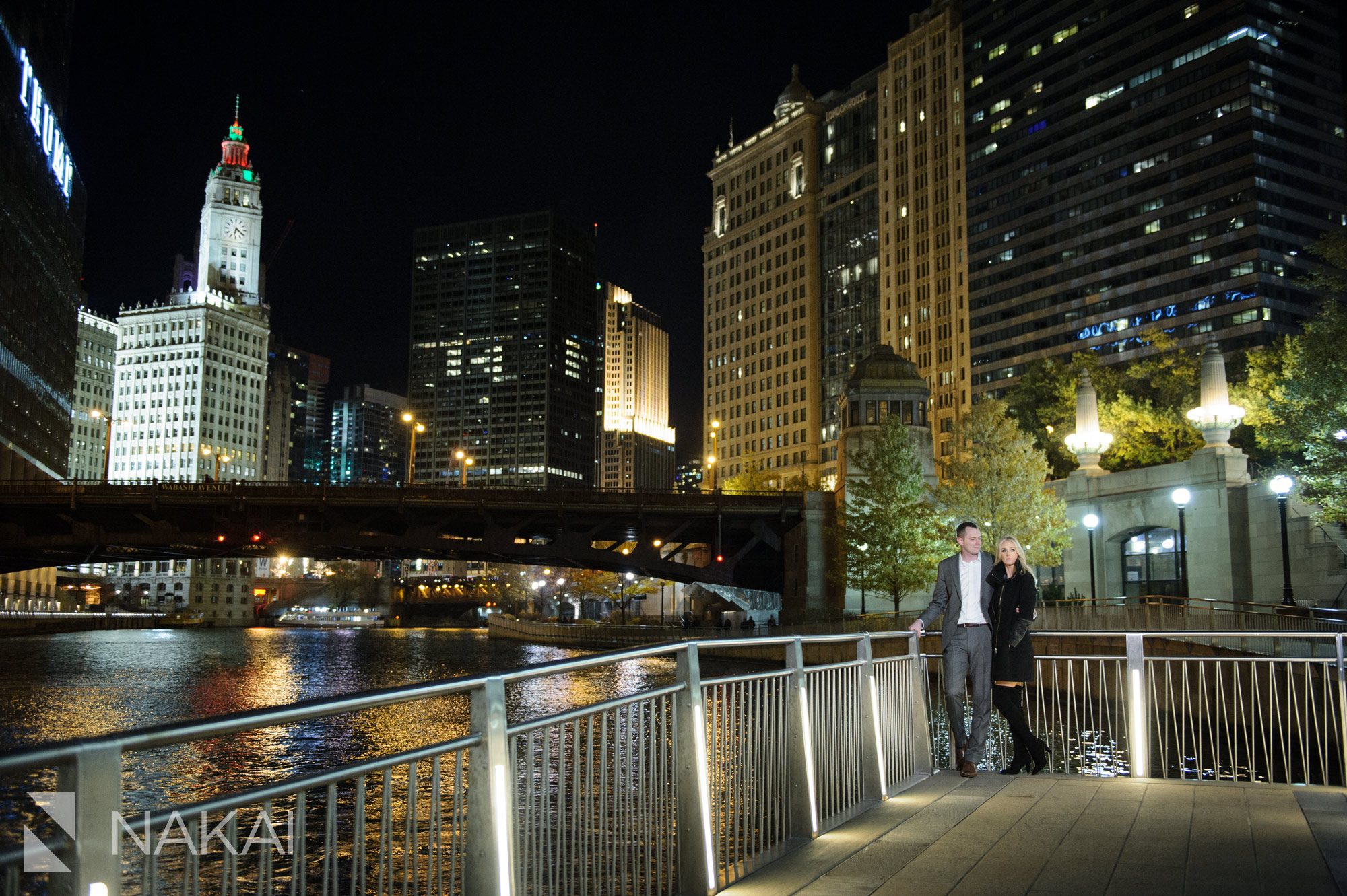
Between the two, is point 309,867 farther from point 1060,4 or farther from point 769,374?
point 769,374

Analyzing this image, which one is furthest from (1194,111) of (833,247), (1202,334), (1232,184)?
(833,247)

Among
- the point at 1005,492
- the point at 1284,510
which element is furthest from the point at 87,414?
the point at 1284,510

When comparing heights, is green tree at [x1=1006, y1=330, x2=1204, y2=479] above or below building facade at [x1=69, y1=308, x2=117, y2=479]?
A: below

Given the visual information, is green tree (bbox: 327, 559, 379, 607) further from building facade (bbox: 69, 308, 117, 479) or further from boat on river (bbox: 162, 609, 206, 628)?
building facade (bbox: 69, 308, 117, 479)

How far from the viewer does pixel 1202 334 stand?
126m

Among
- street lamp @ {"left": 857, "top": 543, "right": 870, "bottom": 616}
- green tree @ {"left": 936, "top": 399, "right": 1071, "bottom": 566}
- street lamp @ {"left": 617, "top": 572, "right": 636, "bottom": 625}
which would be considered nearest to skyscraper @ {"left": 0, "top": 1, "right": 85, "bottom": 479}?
street lamp @ {"left": 617, "top": 572, "right": 636, "bottom": 625}

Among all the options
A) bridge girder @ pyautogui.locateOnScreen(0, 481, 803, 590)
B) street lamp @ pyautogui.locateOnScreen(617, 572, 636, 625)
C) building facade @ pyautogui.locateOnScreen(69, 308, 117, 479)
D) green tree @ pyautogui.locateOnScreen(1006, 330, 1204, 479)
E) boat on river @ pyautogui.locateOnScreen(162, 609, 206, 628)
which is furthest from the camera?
building facade @ pyautogui.locateOnScreen(69, 308, 117, 479)

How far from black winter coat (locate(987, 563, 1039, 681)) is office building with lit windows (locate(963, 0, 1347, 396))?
401ft

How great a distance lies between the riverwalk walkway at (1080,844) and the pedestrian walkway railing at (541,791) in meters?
0.50

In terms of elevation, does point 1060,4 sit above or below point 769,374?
above

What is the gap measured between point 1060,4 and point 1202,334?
163ft

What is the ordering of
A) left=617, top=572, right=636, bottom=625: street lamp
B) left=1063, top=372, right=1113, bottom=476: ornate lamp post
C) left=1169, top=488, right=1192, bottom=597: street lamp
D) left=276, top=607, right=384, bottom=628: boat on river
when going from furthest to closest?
left=276, top=607, right=384, bottom=628: boat on river → left=617, top=572, right=636, bottom=625: street lamp → left=1063, top=372, right=1113, bottom=476: ornate lamp post → left=1169, top=488, right=1192, bottom=597: street lamp

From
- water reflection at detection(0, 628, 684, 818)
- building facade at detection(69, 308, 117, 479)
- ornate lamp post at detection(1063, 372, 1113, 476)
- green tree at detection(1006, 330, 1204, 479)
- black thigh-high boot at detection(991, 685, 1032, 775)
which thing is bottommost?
water reflection at detection(0, 628, 684, 818)

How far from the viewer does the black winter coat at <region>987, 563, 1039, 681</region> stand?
12.6 m
